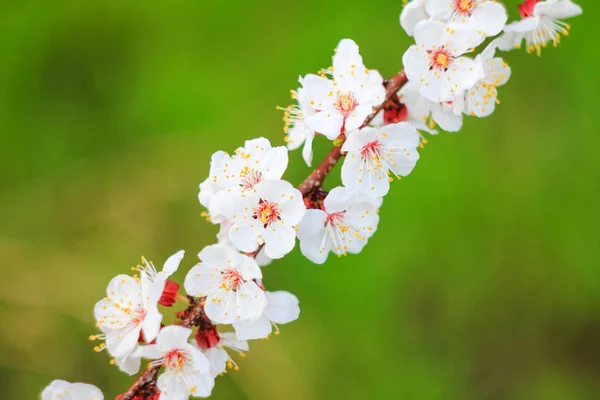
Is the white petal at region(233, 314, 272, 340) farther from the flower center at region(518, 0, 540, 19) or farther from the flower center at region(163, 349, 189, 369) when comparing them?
the flower center at region(518, 0, 540, 19)

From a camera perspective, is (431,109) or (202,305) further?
(431,109)

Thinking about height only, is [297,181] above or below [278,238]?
Answer: above

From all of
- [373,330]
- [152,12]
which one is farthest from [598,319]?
[152,12]

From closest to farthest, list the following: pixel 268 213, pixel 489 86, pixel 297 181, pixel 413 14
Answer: pixel 268 213, pixel 413 14, pixel 489 86, pixel 297 181

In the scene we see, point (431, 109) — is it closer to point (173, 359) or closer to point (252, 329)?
point (252, 329)

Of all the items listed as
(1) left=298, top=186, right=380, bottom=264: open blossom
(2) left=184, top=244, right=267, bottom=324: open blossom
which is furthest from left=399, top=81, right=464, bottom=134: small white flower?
(2) left=184, top=244, right=267, bottom=324: open blossom

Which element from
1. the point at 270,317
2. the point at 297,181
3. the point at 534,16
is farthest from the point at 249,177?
the point at 297,181
